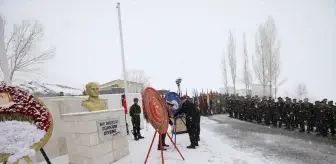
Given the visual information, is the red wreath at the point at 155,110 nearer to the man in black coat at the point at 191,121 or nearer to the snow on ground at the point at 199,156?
the snow on ground at the point at 199,156

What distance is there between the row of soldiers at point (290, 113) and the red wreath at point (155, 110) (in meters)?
8.04

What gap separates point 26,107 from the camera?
10.9 feet

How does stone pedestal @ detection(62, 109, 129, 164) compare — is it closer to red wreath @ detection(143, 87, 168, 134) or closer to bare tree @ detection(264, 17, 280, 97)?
red wreath @ detection(143, 87, 168, 134)

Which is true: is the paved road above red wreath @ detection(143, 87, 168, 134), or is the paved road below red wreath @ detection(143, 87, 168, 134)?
below

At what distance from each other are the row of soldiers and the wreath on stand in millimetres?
10487

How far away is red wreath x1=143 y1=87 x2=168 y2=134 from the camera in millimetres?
4680

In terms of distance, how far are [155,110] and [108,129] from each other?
1.87 meters

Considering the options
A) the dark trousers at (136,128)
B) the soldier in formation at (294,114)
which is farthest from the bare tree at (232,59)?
the dark trousers at (136,128)

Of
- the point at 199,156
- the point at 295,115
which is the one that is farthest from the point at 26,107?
the point at 295,115

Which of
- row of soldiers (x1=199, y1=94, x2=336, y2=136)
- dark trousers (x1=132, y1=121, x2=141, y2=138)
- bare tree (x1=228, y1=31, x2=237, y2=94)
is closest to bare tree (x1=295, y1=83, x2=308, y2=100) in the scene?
bare tree (x1=228, y1=31, x2=237, y2=94)

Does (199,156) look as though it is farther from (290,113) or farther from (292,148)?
(290,113)

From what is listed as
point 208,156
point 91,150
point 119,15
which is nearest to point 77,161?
point 91,150

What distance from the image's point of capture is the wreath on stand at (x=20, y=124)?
3.11 metres

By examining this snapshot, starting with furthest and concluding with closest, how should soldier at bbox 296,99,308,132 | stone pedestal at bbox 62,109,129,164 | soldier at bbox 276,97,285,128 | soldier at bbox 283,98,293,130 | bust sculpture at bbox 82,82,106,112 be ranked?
1. soldier at bbox 276,97,285,128
2. soldier at bbox 283,98,293,130
3. soldier at bbox 296,99,308,132
4. bust sculpture at bbox 82,82,106,112
5. stone pedestal at bbox 62,109,129,164
